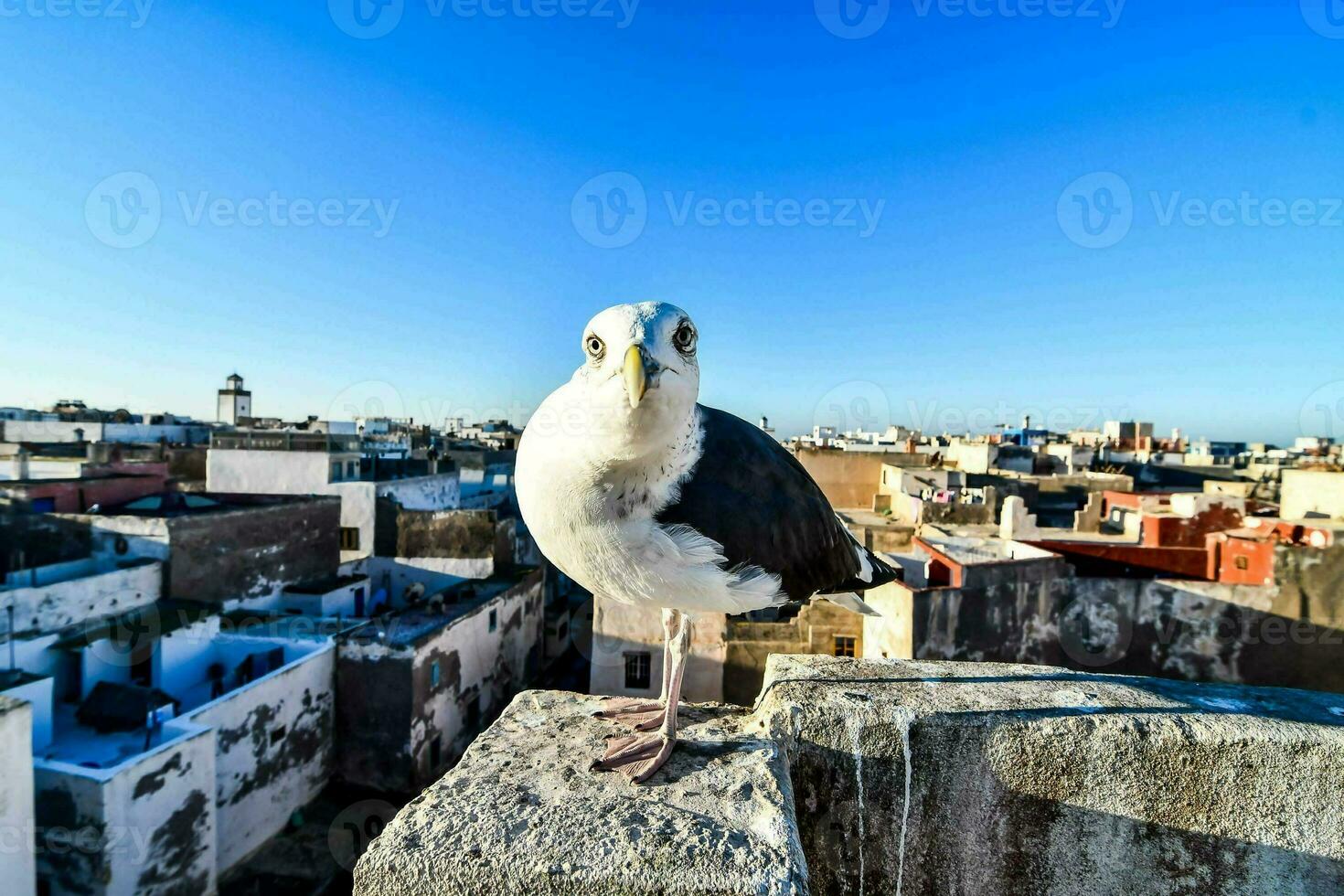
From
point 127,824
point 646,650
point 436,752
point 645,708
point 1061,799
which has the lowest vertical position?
point 436,752

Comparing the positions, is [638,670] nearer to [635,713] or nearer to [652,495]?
[635,713]

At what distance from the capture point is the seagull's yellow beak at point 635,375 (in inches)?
85.7

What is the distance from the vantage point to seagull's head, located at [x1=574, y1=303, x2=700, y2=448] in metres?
2.22

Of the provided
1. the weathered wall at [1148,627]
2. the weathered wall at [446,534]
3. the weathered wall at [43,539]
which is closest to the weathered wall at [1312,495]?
the weathered wall at [1148,627]

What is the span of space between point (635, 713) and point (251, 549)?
1868 cm

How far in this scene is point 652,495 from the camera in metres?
2.53

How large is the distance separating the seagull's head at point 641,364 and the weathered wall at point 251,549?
18218 millimetres

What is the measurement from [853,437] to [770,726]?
5729 centimetres

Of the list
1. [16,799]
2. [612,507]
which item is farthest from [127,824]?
[612,507]

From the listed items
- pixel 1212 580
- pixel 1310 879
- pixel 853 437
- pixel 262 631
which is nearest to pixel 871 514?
pixel 1212 580

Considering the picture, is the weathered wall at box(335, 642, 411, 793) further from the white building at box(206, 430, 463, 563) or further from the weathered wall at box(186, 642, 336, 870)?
the white building at box(206, 430, 463, 563)

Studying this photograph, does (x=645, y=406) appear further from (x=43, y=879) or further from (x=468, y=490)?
(x=468, y=490)

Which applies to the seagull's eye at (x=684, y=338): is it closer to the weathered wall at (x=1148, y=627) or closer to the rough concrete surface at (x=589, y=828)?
the rough concrete surface at (x=589, y=828)

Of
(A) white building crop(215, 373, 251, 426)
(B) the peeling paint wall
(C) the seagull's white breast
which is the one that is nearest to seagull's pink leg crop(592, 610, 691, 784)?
(C) the seagull's white breast
